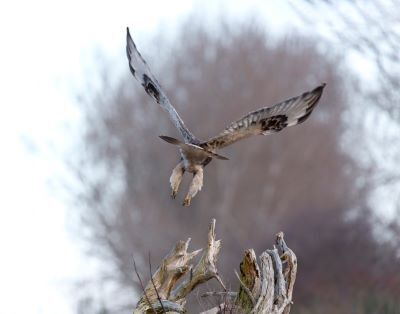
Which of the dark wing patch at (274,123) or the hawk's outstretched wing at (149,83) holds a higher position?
the hawk's outstretched wing at (149,83)

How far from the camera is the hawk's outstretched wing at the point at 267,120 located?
8.35ft

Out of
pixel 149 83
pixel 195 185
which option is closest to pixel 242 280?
pixel 195 185

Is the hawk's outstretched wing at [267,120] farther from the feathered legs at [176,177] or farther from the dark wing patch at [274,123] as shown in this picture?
the feathered legs at [176,177]

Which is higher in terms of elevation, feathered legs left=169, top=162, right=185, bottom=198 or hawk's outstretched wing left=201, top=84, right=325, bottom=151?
feathered legs left=169, top=162, right=185, bottom=198

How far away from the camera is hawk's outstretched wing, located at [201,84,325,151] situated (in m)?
2.54

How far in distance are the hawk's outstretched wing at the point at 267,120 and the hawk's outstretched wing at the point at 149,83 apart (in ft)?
0.34

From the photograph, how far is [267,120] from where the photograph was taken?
101 inches

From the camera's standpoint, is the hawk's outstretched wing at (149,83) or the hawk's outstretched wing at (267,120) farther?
the hawk's outstretched wing at (149,83)

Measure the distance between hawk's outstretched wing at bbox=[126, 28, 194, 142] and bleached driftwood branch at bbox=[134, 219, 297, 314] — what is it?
1.00ft

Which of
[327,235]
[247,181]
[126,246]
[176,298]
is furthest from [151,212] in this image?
[176,298]

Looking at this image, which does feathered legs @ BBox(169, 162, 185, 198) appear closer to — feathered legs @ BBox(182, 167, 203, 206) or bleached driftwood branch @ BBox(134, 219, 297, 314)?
feathered legs @ BBox(182, 167, 203, 206)

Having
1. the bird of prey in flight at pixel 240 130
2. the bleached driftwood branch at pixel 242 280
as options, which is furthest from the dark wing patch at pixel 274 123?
the bleached driftwood branch at pixel 242 280

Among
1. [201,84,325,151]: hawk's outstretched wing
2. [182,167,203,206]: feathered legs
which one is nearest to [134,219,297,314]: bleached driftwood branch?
[182,167,203,206]: feathered legs

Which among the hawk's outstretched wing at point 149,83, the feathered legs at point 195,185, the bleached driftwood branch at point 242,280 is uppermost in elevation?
the hawk's outstretched wing at point 149,83
